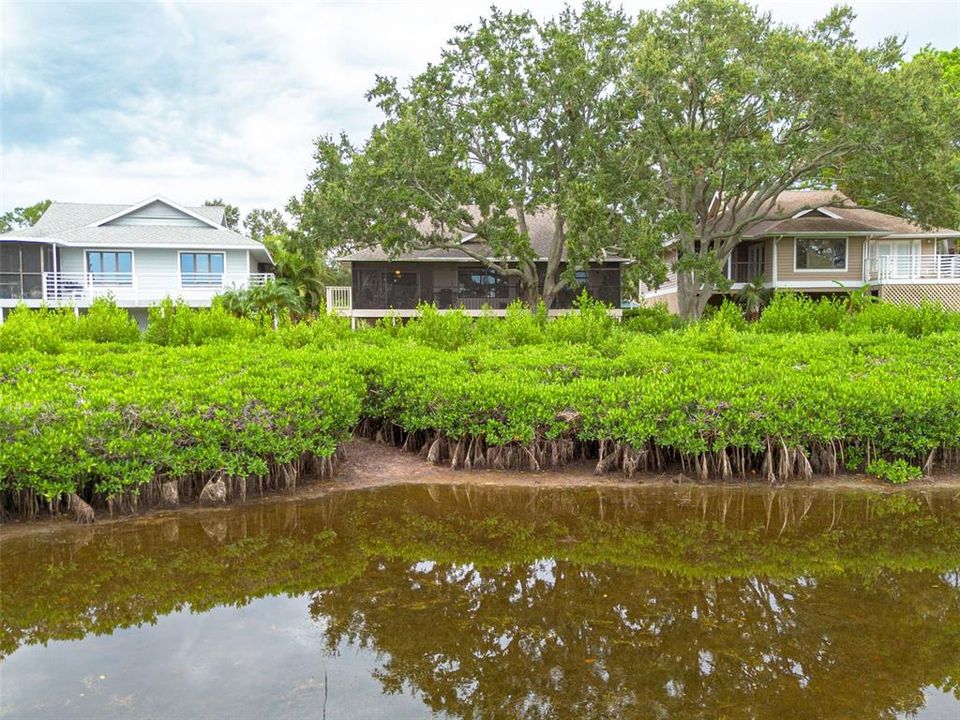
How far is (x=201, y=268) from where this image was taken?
2877 centimetres

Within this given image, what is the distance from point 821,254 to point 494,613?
30358 millimetres

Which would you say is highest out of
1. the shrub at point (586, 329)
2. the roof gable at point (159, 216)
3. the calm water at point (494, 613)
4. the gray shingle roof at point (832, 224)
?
the roof gable at point (159, 216)

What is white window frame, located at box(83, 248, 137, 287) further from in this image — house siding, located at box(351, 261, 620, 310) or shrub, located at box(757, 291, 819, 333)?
shrub, located at box(757, 291, 819, 333)

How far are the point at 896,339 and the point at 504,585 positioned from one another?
28.0 ft

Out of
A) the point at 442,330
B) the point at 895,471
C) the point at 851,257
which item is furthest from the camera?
the point at 851,257

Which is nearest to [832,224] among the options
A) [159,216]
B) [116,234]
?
[159,216]

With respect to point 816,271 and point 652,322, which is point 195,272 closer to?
point 652,322

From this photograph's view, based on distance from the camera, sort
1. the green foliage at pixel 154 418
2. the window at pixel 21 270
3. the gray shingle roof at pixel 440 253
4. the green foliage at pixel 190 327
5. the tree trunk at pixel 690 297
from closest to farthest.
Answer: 1. the green foliage at pixel 154 418
2. the green foliage at pixel 190 327
3. the tree trunk at pixel 690 297
4. the window at pixel 21 270
5. the gray shingle roof at pixel 440 253

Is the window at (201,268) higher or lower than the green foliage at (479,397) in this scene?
higher

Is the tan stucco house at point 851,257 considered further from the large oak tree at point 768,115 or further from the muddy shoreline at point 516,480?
the muddy shoreline at point 516,480

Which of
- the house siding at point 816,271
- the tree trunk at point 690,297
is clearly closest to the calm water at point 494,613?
the tree trunk at point 690,297

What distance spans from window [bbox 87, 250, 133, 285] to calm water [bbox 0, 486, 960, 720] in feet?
78.2

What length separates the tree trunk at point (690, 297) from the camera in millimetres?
26094

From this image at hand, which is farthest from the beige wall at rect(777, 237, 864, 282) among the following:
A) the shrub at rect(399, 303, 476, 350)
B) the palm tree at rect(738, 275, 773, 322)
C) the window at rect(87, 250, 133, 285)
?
the window at rect(87, 250, 133, 285)
